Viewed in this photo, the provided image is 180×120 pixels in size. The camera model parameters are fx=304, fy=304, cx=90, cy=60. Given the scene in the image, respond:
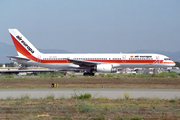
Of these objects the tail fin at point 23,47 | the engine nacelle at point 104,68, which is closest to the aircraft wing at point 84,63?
the engine nacelle at point 104,68

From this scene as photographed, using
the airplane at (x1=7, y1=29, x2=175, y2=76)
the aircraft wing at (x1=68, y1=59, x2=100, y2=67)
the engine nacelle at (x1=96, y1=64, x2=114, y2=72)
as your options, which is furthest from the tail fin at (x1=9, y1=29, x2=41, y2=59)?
the engine nacelle at (x1=96, y1=64, x2=114, y2=72)

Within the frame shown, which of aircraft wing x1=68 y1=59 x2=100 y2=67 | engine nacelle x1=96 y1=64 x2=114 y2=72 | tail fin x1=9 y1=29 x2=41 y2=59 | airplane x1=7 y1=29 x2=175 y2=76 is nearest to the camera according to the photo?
engine nacelle x1=96 y1=64 x2=114 y2=72

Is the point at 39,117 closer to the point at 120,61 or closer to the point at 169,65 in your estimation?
the point at 120,61

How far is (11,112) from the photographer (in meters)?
12.1

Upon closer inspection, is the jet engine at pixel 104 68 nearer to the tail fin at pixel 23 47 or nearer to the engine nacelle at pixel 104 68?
the engine nacelle at pixel 104 68

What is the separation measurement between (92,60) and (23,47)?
32.7 feet

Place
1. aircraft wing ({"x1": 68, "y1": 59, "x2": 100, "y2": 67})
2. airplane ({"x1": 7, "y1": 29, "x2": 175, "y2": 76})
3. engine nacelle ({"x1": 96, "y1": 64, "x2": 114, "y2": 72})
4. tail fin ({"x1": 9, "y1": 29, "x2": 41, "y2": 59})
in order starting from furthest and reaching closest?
tail fin ({"x1": 9, "y1": 29, "x2": 41, "y2": 59})
airplane ({"x1": 7, "y1": 29, "x2": 175, "y2": 76})
aircraft wing ({"x1": 68, "y1": 59, "x2": 100, "y2": 67})
engine nacelle ({"x1": 96, "y1": 64, "x2": 114, "y2": 72})

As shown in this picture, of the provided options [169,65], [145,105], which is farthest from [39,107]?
[169,65]

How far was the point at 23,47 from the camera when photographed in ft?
140

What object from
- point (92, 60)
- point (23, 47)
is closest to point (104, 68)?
point (92, 60)

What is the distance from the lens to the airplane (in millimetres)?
40031

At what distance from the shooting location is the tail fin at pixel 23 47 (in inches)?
1672

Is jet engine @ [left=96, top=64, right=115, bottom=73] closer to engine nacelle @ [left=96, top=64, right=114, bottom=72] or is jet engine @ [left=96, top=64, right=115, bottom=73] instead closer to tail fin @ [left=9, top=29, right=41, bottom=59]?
engine nacelle @ [left=96, top=64, right=114, bottom=72]

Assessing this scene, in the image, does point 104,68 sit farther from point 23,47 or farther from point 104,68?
point 23,47
